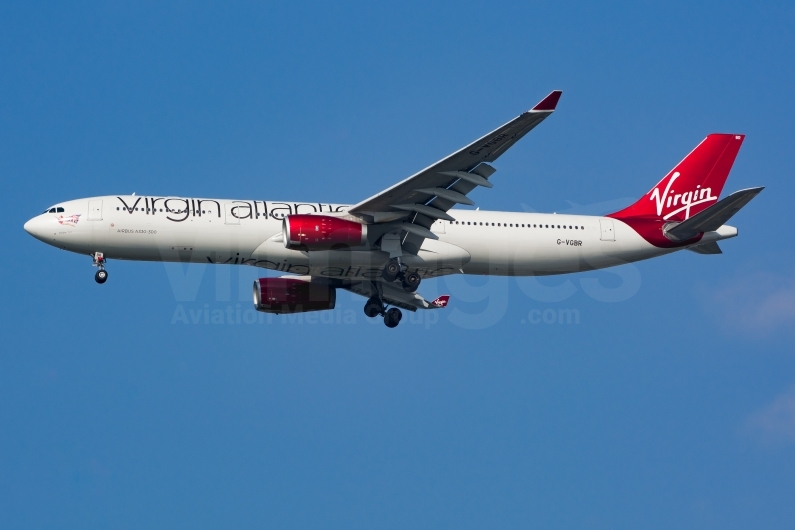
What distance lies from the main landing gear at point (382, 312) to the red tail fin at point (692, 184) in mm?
11305

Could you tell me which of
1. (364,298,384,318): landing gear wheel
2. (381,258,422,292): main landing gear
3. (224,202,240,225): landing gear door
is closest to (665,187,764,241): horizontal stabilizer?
(381,258,422,292): main landing gear

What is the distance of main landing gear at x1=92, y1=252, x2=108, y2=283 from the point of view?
46.0m

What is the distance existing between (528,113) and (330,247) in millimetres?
10600

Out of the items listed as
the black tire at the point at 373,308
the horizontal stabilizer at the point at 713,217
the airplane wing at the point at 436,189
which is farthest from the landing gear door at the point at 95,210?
the horizontal stabilizer at the point at 713,217

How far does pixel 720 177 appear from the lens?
53.1 metres

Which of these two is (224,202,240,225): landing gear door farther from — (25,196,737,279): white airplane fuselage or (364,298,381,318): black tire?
(364,298,381,318): black tire

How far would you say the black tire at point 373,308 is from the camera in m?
52.9

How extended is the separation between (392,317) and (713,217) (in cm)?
1551

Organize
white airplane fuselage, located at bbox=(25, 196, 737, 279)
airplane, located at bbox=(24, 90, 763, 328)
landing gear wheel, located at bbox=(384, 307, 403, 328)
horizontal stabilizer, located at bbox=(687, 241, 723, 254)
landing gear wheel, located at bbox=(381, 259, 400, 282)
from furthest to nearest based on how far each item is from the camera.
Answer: landing gear wheel, located at bbox=(384, 307, 403, 328) < horizontal stabilizer, located at bbox=(687, 241, 723, 254) < landing gear wheel, located at bbox=(381, 259, 400, 282) < white airplane fuselage, located at bbox=(25, 196, 737, 279) < airplane, located at bbox=(24, 90, 763, 328)

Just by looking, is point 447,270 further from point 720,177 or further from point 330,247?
point 720,177

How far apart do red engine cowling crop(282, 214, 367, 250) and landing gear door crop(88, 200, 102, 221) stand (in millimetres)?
7816

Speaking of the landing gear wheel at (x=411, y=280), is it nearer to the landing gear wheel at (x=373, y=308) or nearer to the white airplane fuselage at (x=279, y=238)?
the white airplane fuselage at (x=279, y=238)

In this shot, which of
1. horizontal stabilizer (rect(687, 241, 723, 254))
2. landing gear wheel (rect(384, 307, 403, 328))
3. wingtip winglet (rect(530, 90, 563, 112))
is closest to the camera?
wingtip winglet (rect(530, 90, 563, 112))

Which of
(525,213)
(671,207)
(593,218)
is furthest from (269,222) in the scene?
(671,207)
